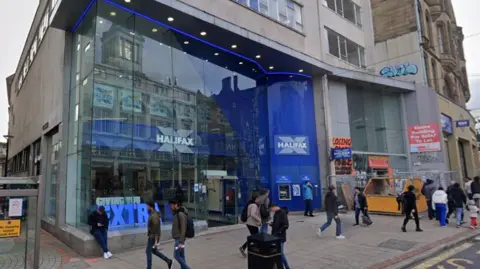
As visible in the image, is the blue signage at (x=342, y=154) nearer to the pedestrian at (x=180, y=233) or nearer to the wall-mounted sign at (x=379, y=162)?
the wall-mounted sign at (x=379, y=162)

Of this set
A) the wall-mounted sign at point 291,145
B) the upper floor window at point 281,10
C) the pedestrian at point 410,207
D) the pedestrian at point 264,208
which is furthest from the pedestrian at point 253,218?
the upper floor window at point 281,10

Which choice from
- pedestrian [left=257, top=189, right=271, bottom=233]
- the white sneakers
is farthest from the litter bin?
the white sneakers

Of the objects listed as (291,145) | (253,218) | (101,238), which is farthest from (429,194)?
(101,238)

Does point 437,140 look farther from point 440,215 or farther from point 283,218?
point 283,218

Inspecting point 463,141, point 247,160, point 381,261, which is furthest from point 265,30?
point 463,141

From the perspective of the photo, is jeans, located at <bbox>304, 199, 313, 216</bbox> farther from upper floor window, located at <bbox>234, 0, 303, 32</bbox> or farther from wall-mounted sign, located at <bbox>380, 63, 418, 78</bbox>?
wall-mounted sign, located at <bbox>380, 63, 418, 78</bbox>

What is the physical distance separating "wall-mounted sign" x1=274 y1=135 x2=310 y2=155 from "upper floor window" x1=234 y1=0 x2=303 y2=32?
627cm

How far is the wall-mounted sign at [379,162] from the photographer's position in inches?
861

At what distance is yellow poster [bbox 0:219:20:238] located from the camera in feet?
23.2

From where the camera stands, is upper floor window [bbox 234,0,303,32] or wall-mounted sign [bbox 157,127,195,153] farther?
upper floor window [bbox 234,0,303,32]

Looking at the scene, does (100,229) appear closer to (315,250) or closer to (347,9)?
(315,250)

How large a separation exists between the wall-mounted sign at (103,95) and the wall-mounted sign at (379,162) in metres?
16.8

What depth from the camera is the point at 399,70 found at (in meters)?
23.7

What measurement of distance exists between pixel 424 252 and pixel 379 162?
14.8m
